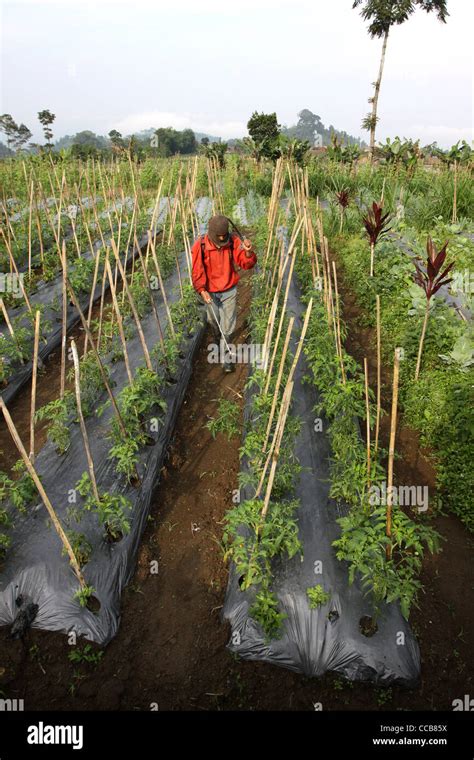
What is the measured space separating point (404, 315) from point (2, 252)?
258 inches

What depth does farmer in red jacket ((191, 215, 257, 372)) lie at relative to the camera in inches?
156

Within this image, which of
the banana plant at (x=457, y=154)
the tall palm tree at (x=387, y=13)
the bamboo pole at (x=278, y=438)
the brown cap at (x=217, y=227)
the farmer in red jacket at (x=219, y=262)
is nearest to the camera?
the bamboo pole at (x=278, y=438)

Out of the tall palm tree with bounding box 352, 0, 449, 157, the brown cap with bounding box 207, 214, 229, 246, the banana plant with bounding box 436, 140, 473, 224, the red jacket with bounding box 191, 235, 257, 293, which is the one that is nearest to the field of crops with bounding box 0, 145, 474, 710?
the red jacket with bounding box 191, 235, 257, 293

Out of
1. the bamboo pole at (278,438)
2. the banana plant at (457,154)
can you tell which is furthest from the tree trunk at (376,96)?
the bamboo pole at (278,438)

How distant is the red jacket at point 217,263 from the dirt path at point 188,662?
2.66 m

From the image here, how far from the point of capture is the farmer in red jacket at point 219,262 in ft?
13.0

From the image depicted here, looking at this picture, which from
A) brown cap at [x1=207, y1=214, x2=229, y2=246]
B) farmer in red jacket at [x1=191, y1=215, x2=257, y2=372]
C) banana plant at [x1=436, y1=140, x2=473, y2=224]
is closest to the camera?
brown cap at [x1=207, y1=214, x2=229, y2=246]

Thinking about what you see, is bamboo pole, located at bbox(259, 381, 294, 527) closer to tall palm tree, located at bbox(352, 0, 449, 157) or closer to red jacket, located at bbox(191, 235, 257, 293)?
red jacket, located at bbox(191, 235, 257, 293)

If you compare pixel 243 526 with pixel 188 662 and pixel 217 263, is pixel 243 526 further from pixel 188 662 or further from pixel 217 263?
pixel 217 263

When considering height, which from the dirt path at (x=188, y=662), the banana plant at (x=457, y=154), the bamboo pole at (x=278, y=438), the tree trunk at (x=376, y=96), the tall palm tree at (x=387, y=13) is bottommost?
the dirt path at (x=188, y=662)

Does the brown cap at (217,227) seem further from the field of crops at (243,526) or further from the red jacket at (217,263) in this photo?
the field of crops at (243,526)

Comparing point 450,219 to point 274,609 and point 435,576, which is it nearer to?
point 435,576

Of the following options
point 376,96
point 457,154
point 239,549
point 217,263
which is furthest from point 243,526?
point 376,96

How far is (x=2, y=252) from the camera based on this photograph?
21.3ft
